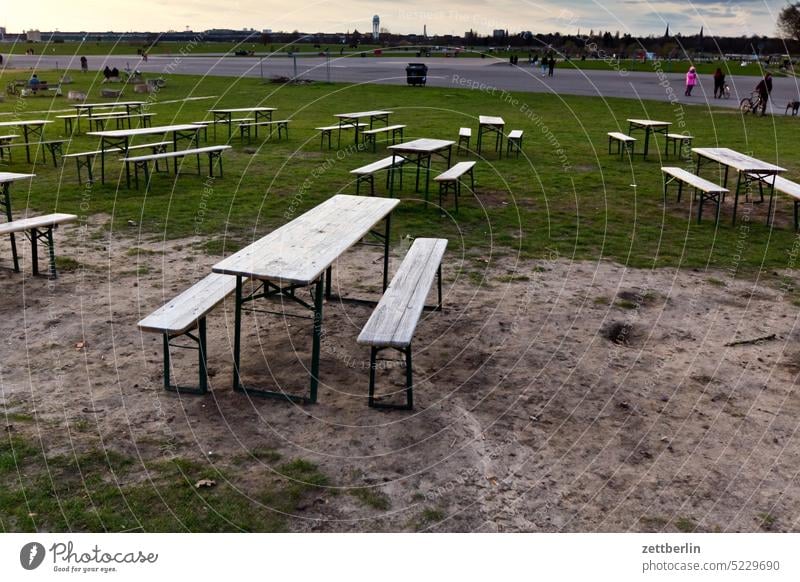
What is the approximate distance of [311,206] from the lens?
1132cm

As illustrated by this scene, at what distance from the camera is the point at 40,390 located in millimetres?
5328

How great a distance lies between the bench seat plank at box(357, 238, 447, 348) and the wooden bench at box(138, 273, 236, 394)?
1.24 m

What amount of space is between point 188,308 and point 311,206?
20.1 ft

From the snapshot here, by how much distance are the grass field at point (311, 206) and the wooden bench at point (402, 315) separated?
37.5 inches

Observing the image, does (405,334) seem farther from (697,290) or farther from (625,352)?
(697,290)

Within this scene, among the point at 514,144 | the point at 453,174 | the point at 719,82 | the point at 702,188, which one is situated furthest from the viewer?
the point at 719,82

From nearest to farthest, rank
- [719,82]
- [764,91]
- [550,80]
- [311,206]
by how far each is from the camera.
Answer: [311,206], [764,91], [719,82], [550,80]

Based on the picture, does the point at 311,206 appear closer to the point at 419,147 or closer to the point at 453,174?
the point at 419,147

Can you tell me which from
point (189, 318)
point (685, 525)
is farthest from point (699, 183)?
point (189, 318)

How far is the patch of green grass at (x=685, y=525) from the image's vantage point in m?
3.93

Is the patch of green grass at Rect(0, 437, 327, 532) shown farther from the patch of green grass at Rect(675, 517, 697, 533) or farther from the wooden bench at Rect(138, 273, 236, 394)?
the patch of green grass at Rect(675, 517, 697, 533)

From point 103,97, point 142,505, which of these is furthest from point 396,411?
point 103,97

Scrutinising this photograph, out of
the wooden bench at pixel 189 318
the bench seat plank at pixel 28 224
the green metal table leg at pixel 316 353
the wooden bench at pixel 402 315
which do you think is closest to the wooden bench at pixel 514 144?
the wooden bench at pixel 402 315

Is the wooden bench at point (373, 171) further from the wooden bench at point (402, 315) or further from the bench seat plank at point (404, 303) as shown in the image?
the wooden bench at point (402, 315)
